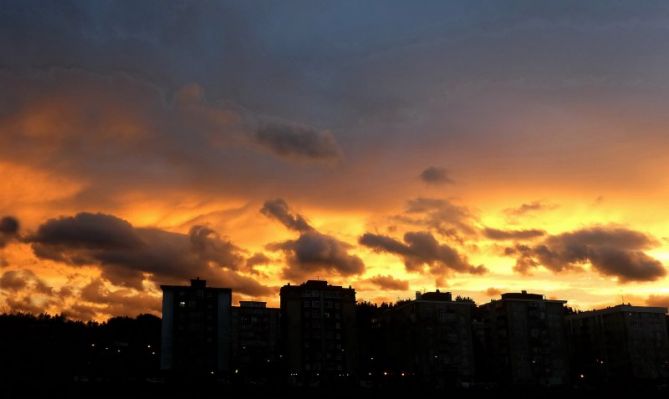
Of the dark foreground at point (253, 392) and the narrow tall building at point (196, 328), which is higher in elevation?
the narrow tall building at point (196, 328)

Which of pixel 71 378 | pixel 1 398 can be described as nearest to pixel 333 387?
pixel 71 378

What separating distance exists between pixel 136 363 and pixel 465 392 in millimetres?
90520

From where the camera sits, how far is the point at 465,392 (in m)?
163

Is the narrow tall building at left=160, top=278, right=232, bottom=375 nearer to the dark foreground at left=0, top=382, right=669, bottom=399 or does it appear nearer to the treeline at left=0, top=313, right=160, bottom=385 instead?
the treeline at left=0, top=313, right=160, bottom=385

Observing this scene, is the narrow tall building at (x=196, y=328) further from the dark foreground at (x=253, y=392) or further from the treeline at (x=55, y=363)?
the dark foreground at (x=253, y=392)

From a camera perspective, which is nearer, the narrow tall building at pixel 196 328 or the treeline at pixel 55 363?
the treeline at pixel 55 363

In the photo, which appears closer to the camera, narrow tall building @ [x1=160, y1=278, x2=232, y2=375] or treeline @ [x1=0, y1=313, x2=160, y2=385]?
treeline @ [x1=0, y1=313, x2=160, y2=385]

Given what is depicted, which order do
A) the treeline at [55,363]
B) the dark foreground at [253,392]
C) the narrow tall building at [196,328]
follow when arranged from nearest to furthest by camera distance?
the dark foreground at [253,392] < the treeline at [55,363] < the narrow tall building at [196,328]

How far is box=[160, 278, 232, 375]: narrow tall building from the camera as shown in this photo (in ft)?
615

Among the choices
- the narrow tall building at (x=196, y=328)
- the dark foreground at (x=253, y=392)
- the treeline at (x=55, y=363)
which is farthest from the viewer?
the narrow tall building at (x=196, y=328)

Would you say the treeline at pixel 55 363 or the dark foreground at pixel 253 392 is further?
the treeline at pixel 55 363

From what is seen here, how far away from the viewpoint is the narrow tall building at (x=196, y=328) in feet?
615

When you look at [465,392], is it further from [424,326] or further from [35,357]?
[35,357]

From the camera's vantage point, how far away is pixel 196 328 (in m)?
192
